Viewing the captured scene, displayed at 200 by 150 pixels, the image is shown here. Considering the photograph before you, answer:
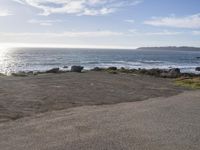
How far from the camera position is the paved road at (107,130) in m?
11.0

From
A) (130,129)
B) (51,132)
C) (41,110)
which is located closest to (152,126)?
(130,129)

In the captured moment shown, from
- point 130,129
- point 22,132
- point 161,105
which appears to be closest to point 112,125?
point 130,129

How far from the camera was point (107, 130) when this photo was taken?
42.1 feet

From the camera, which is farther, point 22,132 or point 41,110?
point 41,110

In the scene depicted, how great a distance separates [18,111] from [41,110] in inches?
43.8

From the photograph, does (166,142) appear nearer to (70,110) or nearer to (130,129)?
(130,129)

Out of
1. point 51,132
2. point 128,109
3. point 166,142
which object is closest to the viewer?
point 166,142

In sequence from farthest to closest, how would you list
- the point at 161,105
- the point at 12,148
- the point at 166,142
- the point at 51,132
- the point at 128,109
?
the point at 161,105 → the point at 128,109 → the point at 51,132 → the point at 166,142 → the point at 12,148

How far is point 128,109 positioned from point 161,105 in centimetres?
248

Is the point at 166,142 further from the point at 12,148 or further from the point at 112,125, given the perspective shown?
the point at 12,148

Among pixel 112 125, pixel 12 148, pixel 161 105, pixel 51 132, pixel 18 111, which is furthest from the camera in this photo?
pixel 161 105

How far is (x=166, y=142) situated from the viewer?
454 inches

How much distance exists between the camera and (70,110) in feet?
57.6

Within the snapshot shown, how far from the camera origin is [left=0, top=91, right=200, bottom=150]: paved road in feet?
36.2
